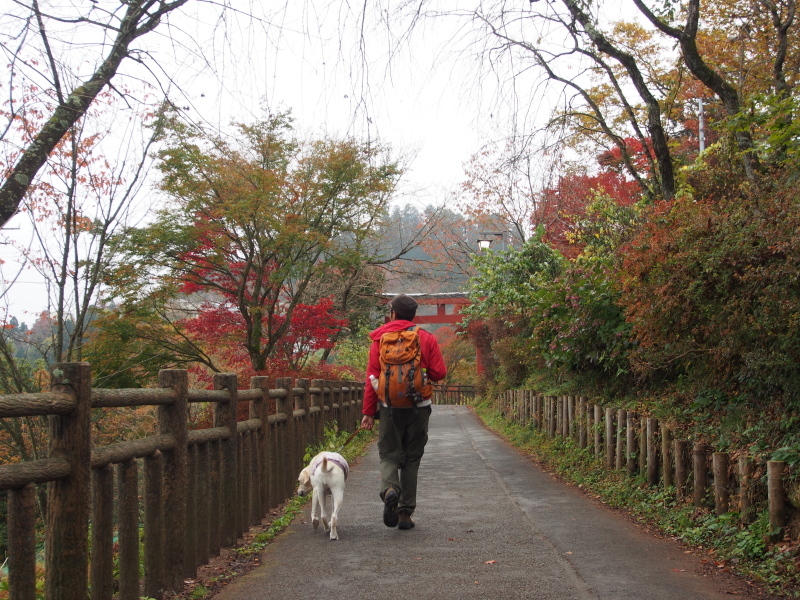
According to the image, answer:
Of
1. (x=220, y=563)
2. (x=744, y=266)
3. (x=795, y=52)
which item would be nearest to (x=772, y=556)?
(x=744, y=266)

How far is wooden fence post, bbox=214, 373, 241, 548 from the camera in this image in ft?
18.0

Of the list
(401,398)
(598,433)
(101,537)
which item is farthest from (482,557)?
(598,433)

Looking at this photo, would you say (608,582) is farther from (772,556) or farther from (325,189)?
(325,189)

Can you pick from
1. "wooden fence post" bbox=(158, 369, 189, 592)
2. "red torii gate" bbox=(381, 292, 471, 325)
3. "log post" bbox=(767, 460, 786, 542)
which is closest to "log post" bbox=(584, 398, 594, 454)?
"log post" bbox=(767, 460, 786, 542)

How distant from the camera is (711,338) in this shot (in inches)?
280

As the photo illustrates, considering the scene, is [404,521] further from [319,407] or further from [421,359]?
[319,407]

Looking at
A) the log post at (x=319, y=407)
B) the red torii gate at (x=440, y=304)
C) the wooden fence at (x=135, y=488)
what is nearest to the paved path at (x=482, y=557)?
the wooden fence at (x=135, y=488)

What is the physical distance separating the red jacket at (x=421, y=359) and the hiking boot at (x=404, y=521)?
88cm

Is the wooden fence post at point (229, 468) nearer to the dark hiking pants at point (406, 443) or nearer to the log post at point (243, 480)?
the log post at point (243, 480)

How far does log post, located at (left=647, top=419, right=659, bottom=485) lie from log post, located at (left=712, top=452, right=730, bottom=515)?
1.66m

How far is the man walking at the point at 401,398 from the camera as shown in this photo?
6.00 metres

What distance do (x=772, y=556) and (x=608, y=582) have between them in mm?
1183

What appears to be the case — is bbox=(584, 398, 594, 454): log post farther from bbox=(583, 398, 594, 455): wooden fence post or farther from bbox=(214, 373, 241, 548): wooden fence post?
bbox=(214, 373, 241, 548): wooden fence post

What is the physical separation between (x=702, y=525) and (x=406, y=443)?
2458 millimetres
